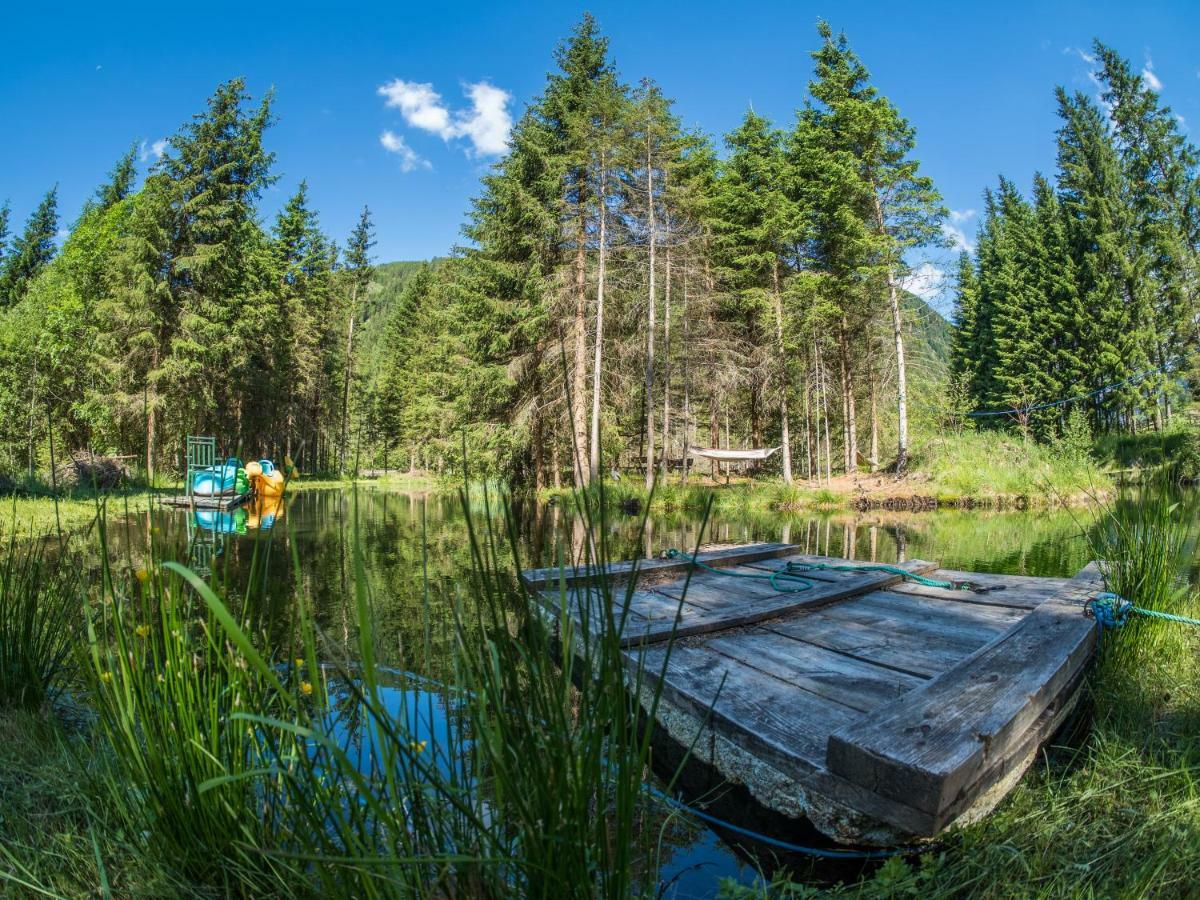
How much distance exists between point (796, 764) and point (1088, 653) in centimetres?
158

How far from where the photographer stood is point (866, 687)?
7.21 ft

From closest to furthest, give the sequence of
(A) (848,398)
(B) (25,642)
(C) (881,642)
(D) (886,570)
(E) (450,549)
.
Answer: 1. (B) (25,642)
2. (C) (881,642)
3. (D) (886,570)
4. (E) (450,549)
5. (A) (848,398)

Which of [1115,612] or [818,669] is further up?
[1115,612]

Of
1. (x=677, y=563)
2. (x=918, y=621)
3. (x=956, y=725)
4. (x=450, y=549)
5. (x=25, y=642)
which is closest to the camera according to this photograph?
(x=956, y=725)

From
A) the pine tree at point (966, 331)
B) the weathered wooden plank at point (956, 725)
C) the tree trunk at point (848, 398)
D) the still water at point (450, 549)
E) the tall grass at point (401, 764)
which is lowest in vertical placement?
the still water at point (450, 549)

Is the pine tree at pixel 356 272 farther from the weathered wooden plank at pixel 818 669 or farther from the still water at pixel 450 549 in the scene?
the weathered wooden plank at pixel 818 669

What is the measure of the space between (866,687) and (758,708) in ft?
1.57

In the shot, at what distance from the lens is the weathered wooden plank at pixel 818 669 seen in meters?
2.14

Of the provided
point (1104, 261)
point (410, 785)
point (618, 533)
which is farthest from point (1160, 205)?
point (410, 785)

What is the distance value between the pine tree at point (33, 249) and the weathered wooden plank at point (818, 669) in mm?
43608

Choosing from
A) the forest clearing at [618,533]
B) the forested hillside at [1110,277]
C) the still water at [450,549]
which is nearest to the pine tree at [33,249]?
the forest clearing at [618,533]

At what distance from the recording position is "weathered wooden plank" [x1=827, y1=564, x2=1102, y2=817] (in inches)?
54.3

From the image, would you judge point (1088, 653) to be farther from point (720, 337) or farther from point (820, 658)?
point (720, 337)

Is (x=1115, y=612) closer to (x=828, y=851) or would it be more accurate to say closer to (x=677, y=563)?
(x=828, y=851)
